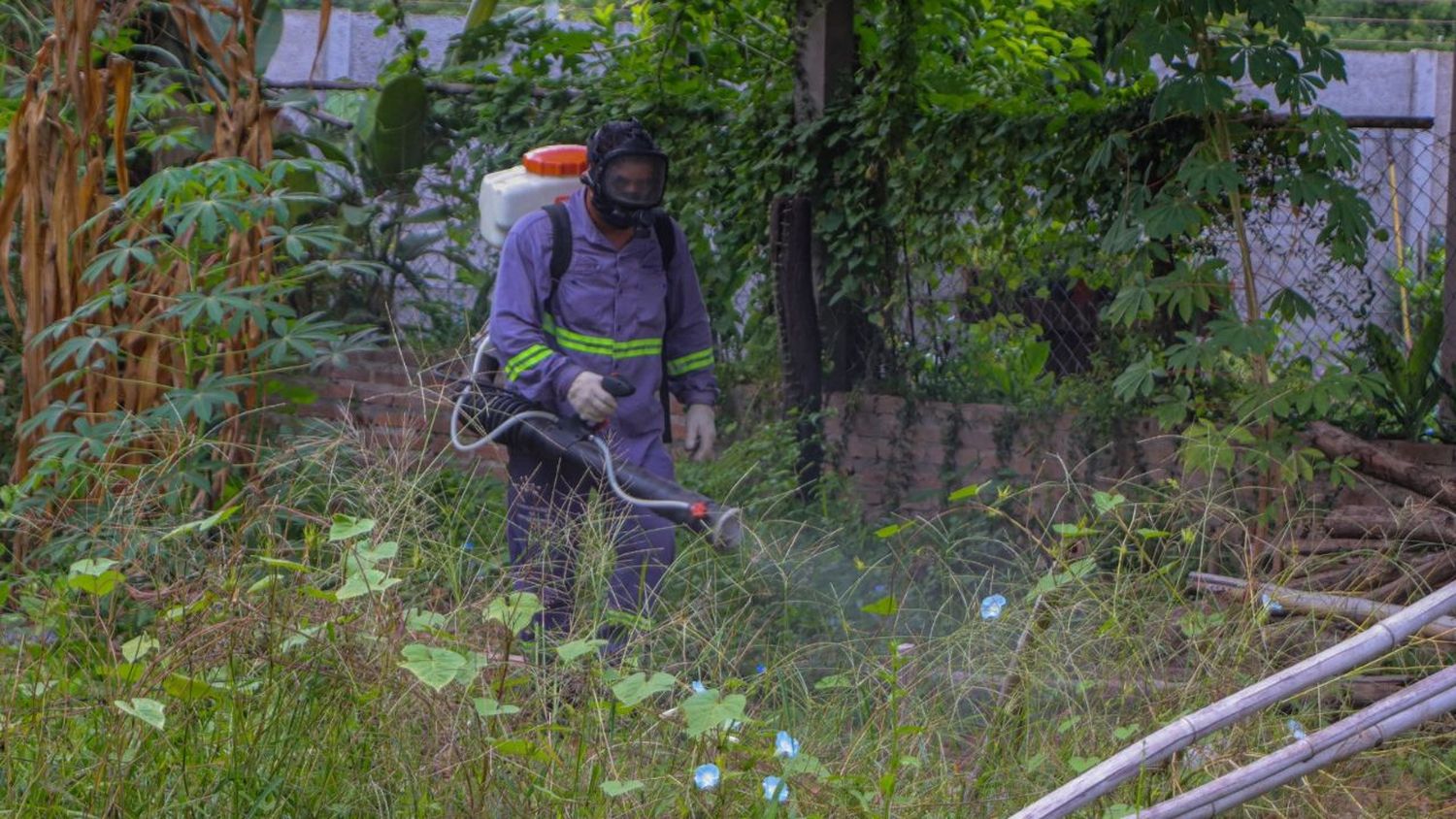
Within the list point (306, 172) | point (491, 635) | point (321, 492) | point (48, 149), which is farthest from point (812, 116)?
point (491, 635)

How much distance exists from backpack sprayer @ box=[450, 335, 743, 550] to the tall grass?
56 cm

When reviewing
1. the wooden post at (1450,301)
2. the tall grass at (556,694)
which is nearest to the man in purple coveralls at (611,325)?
the tall grass at (556,694)

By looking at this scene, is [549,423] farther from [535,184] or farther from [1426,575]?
[1426,575]

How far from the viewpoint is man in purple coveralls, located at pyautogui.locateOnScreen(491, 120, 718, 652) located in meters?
4.46

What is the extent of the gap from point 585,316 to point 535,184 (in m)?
0.64

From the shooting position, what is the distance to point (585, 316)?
184 inches

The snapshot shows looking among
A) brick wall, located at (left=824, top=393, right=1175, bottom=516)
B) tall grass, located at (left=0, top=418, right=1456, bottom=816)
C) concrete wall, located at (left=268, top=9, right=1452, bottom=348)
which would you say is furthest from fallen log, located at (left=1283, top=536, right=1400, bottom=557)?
brick wall, located at (left=824, top=393, right=1175, bottom=516)

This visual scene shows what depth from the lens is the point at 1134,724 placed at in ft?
9.32

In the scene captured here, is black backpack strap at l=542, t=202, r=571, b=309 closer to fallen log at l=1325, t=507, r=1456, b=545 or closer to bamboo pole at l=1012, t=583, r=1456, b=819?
fallen log at l=1325, t=507, r=1456, b=545

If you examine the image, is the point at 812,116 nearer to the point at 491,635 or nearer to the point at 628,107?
the point at 628,107

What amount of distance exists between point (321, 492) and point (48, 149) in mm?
2583

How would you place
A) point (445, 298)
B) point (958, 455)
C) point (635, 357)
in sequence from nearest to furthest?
point (635, 357) < point (958, 455) < point (445, 298)

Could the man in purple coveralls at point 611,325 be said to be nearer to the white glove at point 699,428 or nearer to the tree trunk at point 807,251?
the white glove at point 699,428

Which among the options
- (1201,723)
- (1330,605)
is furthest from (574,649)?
(1330,605)
